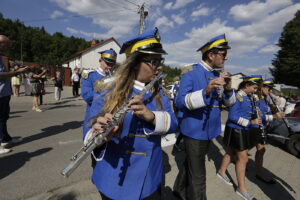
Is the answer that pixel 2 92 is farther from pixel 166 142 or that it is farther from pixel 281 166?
pixel 281 166

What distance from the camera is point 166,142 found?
18.1 ft

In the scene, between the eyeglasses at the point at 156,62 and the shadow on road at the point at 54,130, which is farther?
the shadow on road at the point at 54,130

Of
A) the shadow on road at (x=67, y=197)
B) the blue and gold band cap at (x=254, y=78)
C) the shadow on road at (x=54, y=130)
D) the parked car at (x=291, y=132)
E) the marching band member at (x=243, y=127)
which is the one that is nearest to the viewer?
the shadow on road at (x=67, y=197)

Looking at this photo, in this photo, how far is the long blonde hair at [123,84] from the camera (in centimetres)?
132

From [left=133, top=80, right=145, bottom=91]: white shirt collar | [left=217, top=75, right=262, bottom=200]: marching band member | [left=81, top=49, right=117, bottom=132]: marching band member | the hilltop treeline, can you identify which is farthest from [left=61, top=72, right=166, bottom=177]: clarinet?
the hilltop treeline

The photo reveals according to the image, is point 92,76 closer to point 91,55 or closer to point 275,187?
point 275,187

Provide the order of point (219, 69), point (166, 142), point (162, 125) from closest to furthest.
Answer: point (162, 125) → point (219, 69) → point (166, 142)

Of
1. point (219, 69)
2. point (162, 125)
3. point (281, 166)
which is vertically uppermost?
point (219, 69)

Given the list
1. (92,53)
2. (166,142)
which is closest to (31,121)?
(166,142)

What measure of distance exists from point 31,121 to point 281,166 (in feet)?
26.6

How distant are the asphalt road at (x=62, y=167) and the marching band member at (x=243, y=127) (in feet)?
1.29

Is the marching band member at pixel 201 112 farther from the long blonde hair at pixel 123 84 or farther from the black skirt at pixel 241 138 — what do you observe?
the long blonde hair at pixel 123 84

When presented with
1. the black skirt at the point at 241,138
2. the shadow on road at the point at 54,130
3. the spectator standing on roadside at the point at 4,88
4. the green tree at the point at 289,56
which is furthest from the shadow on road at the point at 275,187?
the green tree at the point at 289,56

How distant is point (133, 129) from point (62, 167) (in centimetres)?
299
